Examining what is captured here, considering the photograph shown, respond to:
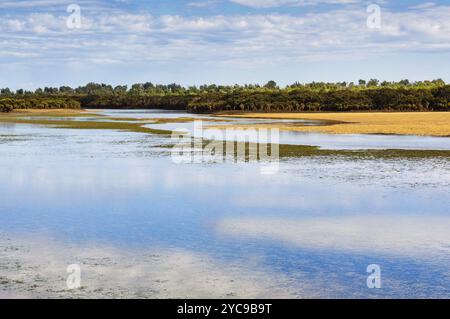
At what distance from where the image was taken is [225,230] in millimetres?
12703

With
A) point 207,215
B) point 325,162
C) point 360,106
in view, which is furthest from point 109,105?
point 207,215

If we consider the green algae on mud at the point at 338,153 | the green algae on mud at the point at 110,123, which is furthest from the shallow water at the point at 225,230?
the green algae on mud at the point at 110,123

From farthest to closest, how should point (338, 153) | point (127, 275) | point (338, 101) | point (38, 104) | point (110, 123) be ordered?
point (38, 104), point (338, 101), point (110, 123), point (338, 153), point (127, 275)

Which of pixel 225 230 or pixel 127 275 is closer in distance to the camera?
pixel 127 275

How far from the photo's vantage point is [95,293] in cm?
888

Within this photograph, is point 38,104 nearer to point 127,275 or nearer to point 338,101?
point 338,101

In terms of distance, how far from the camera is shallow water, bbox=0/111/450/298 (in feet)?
30.6

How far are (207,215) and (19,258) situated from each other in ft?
15.0

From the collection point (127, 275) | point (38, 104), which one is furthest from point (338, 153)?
point (38, 104)

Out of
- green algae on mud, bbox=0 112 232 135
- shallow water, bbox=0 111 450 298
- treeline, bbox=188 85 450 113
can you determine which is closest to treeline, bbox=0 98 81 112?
treeline, bbox=188 85 450 113

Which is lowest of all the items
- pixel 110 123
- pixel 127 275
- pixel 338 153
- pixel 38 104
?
pixel 127 275

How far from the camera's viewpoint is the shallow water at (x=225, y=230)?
30.6 feet

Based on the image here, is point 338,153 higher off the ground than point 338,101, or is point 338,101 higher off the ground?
point 338,101

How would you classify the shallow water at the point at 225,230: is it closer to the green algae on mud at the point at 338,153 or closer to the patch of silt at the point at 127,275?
the patch of silt at the point at 127,275
